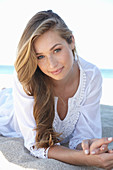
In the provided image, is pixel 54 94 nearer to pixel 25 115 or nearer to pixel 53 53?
pixel 25 115

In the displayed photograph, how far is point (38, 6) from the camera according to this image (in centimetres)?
2198

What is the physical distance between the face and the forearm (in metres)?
0.56

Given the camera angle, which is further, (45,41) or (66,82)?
(66,82)

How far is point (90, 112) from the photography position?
1.93 meters

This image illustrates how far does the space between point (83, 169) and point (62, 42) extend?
93 cm

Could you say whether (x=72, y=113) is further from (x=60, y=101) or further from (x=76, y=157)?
(x=76, y=157)

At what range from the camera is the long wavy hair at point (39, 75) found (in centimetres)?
158

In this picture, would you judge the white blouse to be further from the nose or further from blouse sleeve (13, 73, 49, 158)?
the nose

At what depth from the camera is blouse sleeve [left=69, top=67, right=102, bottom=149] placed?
191cm

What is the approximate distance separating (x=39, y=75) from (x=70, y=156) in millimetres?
754

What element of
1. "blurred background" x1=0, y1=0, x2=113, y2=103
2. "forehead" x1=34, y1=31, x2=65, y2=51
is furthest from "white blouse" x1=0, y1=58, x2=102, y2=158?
"blurred background" x1=0, y1=0, x2=113, y2=103

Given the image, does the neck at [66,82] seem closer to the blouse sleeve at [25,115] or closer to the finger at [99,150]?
the blouse sleeve at [25,115]

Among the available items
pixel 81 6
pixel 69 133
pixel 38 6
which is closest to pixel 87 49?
pixel 81 6

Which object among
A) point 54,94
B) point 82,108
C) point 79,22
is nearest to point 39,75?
point 54,94
